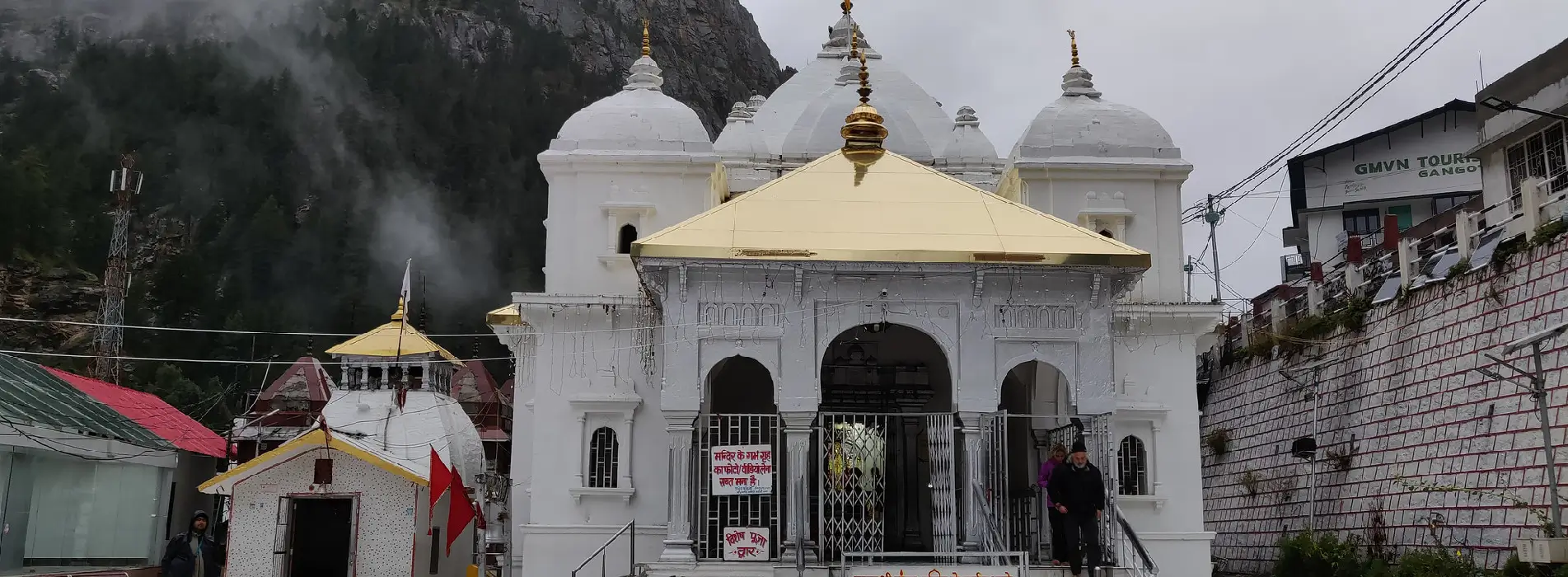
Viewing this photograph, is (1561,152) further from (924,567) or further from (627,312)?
(627,312)

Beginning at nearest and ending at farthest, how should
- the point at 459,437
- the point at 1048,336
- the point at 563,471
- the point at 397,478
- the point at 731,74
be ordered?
1. the point at 1048,336
2. the point at 563,471
3. the point at 397,478
4. the point at 459,437
5. the point at 731,74

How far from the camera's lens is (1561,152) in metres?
16.2

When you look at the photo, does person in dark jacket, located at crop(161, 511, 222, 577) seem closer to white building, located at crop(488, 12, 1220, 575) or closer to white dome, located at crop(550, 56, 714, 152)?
white building, located at crop(488, 12, 1220, 575)

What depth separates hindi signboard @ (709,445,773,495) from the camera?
13047mm

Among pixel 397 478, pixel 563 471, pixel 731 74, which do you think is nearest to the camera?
pixel 563 471

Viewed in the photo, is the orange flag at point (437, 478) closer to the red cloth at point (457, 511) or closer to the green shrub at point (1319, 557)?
the red cloth at point (457, 511)

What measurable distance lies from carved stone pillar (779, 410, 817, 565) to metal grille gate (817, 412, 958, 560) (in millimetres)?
177

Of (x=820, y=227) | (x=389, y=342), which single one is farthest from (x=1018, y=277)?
(x=389, y=342)

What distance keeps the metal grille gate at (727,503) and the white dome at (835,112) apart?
16.5 feet

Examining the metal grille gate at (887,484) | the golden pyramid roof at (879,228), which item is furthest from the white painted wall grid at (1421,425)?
the metal grille gate at (887,484)

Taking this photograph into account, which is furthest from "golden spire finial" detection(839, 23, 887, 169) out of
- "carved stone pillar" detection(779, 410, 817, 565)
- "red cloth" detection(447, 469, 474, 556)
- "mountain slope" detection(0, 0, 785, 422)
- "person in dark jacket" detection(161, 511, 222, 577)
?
"mountain slope" detection(0, 0, 785, 422)

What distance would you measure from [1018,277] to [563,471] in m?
6.29

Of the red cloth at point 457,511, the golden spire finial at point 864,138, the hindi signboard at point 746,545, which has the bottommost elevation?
the hindi signboard at point 746,545

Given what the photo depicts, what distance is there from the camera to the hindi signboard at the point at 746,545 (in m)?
12.9
